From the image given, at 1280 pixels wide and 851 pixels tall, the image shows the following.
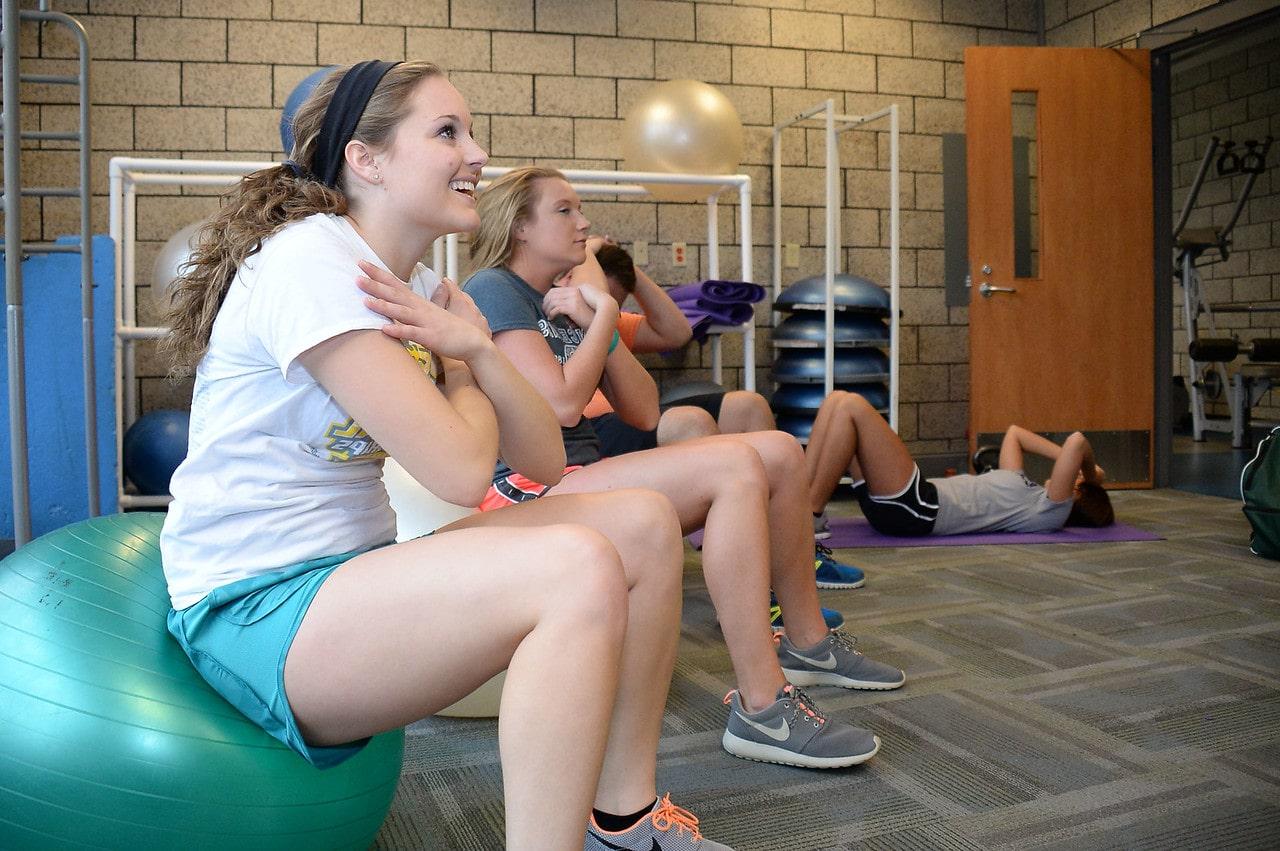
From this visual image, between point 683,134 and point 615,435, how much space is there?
189 centimetres

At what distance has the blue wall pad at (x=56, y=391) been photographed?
3.31 m

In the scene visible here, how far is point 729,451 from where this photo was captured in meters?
1.82

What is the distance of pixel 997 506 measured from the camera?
12.5ft

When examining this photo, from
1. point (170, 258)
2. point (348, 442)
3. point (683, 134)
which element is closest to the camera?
point (348, 442)

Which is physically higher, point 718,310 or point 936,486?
point 718,310

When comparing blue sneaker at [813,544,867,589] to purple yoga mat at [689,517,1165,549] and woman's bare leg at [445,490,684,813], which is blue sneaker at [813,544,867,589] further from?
woman's bare leg at [445,490,684,813]

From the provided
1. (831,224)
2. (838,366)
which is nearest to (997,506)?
(838,366)

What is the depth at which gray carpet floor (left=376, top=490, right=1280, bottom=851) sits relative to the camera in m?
1.53

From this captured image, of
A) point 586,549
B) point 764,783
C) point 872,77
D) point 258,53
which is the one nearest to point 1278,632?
point 764,783

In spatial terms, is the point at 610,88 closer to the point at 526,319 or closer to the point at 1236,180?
the point at 526,319

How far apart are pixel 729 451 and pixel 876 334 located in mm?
2998

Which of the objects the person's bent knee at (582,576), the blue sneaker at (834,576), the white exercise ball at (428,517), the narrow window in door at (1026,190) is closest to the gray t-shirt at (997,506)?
the blue sneaker at (834,576)

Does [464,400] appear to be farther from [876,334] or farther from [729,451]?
[876,334]

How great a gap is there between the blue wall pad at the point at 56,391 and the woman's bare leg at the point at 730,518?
7.32ft
